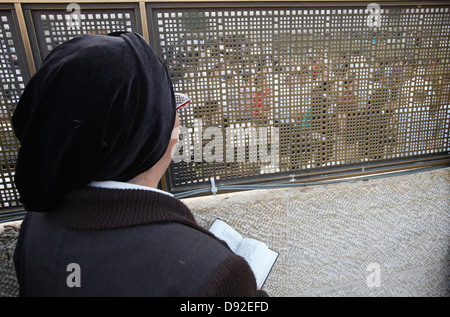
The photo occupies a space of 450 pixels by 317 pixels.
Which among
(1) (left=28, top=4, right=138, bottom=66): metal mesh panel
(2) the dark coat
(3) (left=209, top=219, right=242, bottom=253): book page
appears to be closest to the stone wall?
(3) (left=209, top=219, right=242, bottom=253): book page

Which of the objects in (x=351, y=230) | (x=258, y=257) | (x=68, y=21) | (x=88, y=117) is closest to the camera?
(x=88, y=117)

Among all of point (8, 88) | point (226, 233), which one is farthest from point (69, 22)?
point (226, 233)

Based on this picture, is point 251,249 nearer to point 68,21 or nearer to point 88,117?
point 88,117

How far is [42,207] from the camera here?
1.81ft

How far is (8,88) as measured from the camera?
83 centimetres

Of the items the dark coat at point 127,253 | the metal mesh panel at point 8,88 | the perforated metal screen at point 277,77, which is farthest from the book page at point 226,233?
the metal mesh panel at point 8,88

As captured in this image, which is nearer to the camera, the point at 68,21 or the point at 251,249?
the point at 68,21

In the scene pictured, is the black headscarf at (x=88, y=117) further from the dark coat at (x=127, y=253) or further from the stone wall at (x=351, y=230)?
the stone wall at (x=351, y=230)

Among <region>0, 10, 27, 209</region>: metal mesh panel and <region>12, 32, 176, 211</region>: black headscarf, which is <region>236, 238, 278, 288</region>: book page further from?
<region>0, 10, 27, 209</region>: metal mesh panel

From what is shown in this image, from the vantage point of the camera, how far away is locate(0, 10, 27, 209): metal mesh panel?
2.57ft

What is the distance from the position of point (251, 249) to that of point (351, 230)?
485 mm

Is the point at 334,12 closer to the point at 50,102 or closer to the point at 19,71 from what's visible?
the point at 50,102
